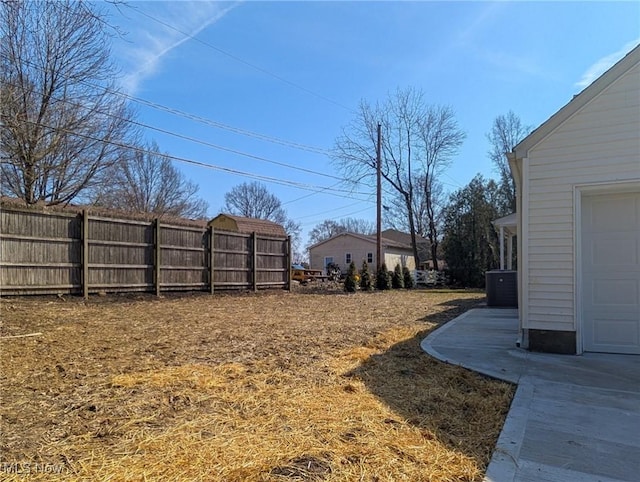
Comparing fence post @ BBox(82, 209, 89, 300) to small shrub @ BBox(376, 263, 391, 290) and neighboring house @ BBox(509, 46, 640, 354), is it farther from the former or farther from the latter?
small shrub @ BBox(376, 263, 391, 290)

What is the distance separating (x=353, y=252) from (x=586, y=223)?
3354 cm

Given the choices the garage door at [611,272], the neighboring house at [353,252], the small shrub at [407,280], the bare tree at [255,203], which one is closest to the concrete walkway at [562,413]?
the garage door at [611,272]

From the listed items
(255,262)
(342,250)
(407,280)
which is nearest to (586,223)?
(255,262)

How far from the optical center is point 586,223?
220 inches

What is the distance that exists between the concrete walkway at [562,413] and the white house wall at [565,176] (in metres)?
0.73

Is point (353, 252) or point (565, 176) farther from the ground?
point (565, 176)

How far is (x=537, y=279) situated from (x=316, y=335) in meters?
3.32

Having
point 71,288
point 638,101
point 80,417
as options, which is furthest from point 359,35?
point 80,417

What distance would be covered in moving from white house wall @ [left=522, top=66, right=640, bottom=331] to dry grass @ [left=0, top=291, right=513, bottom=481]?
1.80 m

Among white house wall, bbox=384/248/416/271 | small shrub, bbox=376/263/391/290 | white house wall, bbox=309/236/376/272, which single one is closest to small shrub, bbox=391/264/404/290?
small shrub, bbox=376/263/391/290

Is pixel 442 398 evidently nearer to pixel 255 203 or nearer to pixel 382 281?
pixel 382 281

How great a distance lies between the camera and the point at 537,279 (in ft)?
18.5

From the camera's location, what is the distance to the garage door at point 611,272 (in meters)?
5.34

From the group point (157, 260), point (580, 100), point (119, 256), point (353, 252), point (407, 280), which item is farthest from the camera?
point (353, 252)
